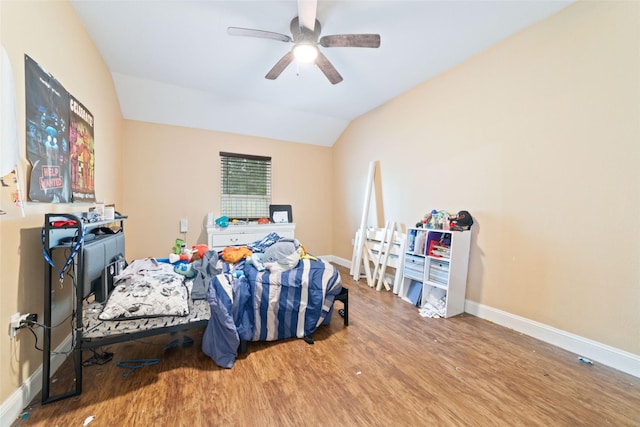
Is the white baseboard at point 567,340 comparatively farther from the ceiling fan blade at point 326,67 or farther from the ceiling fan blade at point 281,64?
the ceiling fan blade at point 281,64

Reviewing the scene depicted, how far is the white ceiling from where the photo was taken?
195cm

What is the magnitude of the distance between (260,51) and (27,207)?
7.16 feet

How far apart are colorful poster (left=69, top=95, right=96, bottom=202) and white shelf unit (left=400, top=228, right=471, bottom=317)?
324 cm

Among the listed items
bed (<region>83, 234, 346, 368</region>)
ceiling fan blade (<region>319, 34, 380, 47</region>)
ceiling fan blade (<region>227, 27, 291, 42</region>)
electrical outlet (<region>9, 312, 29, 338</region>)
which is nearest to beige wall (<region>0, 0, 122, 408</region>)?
electrical outlet (<region>9, 312, 29, 338</region>)

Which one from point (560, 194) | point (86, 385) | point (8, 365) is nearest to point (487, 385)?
point (560, 194)

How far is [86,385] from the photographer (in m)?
1.53

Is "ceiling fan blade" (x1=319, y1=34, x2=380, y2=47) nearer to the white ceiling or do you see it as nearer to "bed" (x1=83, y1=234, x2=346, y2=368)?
the white ceiling

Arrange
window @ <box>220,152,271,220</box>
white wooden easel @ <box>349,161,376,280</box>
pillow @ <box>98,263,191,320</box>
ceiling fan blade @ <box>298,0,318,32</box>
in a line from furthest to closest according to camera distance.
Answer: window @ <box>220,152,271,220</box> < white wooden easel @ <box>349,161,376,280</box> < ceiling fan blade @ <box>298,0,318,32</box> < pillow @ <box>98,263,191,320</box>

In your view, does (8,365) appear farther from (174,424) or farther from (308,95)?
(308,95)

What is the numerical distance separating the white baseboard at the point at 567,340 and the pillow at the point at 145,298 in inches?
109

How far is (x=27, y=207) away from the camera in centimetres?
138

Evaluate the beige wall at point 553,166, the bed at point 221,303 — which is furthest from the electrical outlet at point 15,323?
the beige wall at point 553,166

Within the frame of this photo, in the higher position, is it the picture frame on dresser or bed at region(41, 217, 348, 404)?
the picture frame on dresser

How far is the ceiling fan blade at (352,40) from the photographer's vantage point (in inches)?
75.1
